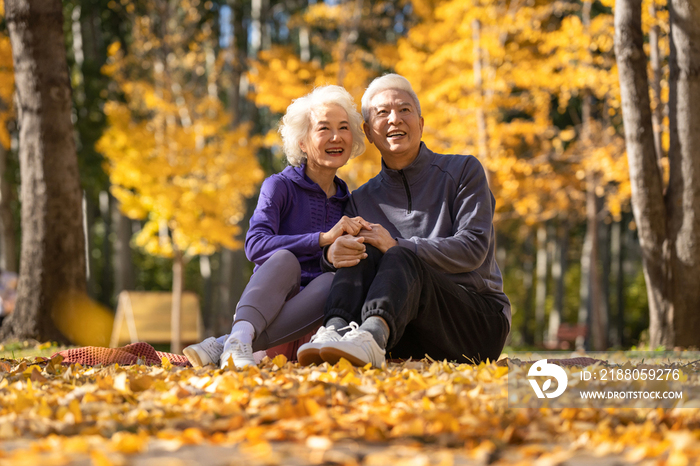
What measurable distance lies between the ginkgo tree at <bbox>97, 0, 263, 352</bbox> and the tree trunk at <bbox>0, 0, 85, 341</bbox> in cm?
586

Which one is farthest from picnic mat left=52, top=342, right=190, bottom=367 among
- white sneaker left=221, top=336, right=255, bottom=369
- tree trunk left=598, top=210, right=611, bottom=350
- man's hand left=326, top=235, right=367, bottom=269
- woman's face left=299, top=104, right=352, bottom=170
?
tree trunk left=598, top=210, right=611, bottom=350

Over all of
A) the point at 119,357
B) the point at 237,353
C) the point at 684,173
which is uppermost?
the point at 684,173

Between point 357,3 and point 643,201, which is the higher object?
point 357,3

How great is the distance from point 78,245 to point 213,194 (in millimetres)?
6363

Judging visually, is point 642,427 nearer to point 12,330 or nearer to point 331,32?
point 12,330

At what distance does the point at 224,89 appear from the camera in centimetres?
2106

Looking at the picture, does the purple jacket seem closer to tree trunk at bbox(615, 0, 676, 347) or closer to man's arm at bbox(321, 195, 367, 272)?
man's arm at bbox(321, 195, 367, 272)

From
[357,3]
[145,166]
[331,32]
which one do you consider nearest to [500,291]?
[145,166]

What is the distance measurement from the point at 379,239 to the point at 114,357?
4.99ft

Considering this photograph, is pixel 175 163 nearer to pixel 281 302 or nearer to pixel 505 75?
pixel 505 75

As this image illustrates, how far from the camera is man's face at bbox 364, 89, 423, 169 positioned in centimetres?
343

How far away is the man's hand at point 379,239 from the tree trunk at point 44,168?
3.54 metres

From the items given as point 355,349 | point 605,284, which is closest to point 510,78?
point 605,284

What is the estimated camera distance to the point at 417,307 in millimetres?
2883
